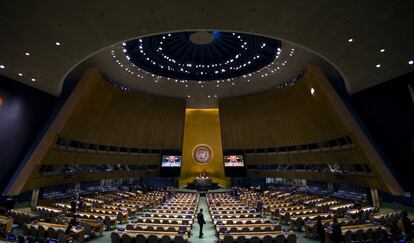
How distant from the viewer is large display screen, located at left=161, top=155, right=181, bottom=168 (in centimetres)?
3441

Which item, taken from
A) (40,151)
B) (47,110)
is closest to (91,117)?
(47,110)

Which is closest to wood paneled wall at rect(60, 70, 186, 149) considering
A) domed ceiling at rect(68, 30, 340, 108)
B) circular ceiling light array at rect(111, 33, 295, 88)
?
domed ceiling at rect(68, 30, 340, 108)

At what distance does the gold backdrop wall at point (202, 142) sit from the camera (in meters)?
41.1

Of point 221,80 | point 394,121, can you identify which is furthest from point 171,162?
Answer: point 394,121

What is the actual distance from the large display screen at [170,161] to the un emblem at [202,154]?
23.5 ft

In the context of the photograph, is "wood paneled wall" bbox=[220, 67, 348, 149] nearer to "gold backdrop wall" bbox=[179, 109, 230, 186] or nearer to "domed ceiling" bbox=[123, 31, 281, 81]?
"domed ceiling" bbox=[123, 31, 281, 81]

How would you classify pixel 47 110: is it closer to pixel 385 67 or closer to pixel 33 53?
pixel 33 53

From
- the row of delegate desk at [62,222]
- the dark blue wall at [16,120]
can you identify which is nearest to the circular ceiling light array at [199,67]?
the dark blue wall at [16,120]

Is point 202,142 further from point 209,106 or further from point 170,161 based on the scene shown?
point 170,161

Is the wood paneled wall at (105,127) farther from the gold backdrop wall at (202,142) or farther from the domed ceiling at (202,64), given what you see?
the gold backdrop wall at (202,142)

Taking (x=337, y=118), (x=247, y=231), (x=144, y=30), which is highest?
(x=144, y=30)

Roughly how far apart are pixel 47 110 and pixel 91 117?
399 cm

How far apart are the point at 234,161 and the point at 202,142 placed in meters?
9.26

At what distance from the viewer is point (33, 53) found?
49.7ft
